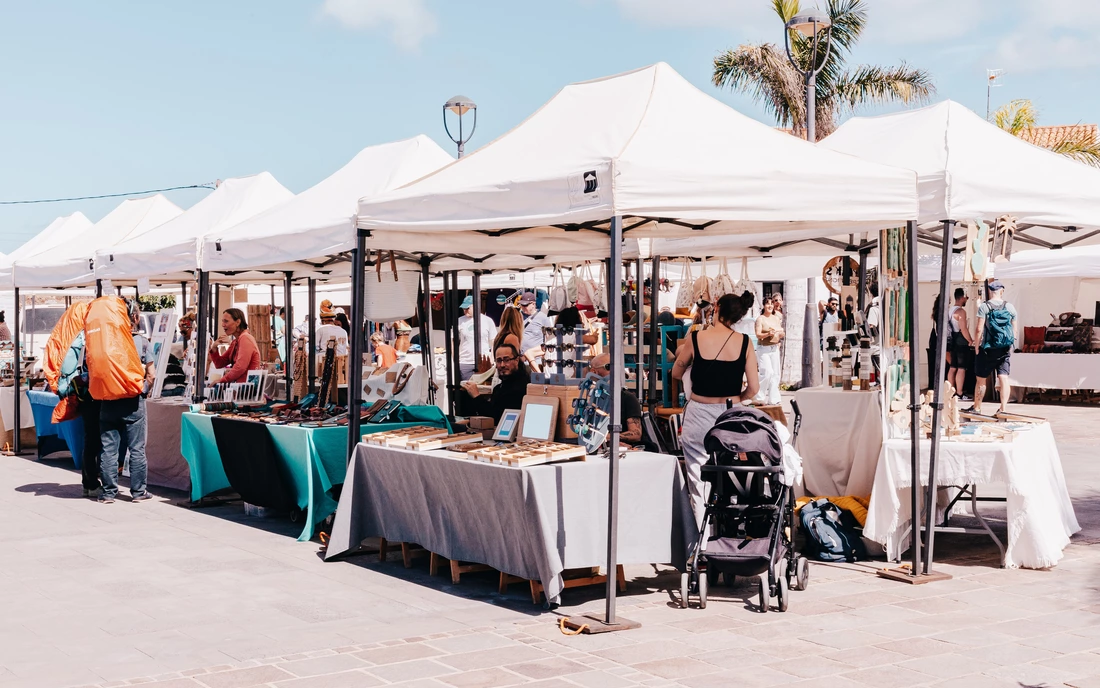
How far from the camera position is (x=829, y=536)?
7.07 m

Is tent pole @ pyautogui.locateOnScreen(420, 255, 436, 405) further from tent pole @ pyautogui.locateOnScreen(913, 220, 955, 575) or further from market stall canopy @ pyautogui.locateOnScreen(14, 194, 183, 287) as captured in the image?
tent pole @ pyautogui.locateOnScreen(913, 220, 955, 575)

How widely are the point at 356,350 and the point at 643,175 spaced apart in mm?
2717

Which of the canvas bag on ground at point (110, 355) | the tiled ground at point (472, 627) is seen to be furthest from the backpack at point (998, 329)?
the canvas bag on ground at point (110, 355)

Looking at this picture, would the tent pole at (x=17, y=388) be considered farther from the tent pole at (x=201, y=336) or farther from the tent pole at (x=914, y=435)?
the tent pole at (x=914, y=435)

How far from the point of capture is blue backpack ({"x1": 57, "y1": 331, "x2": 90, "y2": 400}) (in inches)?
384

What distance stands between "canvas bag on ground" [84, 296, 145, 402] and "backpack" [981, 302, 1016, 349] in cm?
999

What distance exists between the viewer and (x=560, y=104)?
6879 millimetres

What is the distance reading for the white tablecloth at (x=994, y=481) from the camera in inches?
263

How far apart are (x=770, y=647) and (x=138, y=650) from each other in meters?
2.81

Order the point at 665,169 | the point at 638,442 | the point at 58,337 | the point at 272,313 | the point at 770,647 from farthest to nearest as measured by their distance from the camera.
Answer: the point at 272,313
the point at 58,337
the point at 638,442
the point at 665,169
the point at 770,647

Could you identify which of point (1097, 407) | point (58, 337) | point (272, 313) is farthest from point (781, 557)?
point (1097, 407)

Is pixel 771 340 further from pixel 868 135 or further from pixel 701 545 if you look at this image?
pixel 701 545

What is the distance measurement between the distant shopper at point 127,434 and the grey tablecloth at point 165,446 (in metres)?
0.33

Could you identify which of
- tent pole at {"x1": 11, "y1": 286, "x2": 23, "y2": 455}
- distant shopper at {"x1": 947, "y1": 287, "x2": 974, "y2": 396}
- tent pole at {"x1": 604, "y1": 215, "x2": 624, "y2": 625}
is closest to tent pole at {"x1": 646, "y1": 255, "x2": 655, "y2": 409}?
tent pole at {"x1": 604, "y1": 215, "x2": 624, "y2": 625}
